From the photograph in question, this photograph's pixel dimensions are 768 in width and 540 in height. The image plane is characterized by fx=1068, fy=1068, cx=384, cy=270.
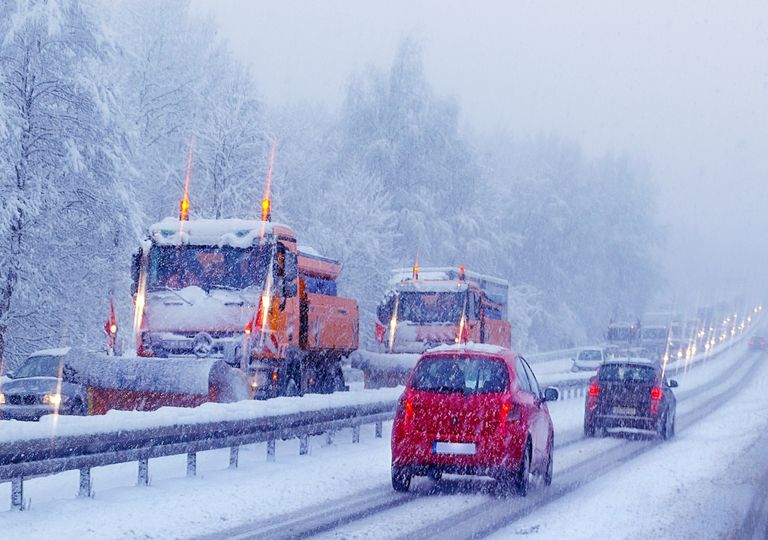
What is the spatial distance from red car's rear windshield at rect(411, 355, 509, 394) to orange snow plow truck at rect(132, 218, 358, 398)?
412cm

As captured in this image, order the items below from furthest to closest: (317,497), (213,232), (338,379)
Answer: (338,379) < (213,232) < (317,497)

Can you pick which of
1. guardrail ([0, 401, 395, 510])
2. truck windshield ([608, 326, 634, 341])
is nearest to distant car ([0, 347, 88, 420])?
guardrail ([0, 401, 395, 510])

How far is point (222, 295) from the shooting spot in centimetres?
1666

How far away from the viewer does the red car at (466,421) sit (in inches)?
477

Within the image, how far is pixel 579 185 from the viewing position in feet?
253

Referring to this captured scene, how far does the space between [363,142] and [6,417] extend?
34.5 meters

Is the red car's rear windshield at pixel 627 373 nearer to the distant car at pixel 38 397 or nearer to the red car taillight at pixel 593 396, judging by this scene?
the red car taillight at pixel 593 396

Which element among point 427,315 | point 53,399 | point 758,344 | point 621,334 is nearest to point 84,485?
point 53,399

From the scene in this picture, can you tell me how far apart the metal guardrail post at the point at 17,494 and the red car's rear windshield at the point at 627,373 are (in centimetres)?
1431

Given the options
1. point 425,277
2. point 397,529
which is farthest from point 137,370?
point 425,277

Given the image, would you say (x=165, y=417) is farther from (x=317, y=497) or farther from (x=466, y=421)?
(x=466, y=421)

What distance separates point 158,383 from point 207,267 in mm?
2526

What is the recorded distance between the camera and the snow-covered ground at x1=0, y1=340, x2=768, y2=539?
9.59 m

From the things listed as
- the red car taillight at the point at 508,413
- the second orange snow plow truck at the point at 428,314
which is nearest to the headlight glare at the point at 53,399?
the red car taillight at the point at 508,413
